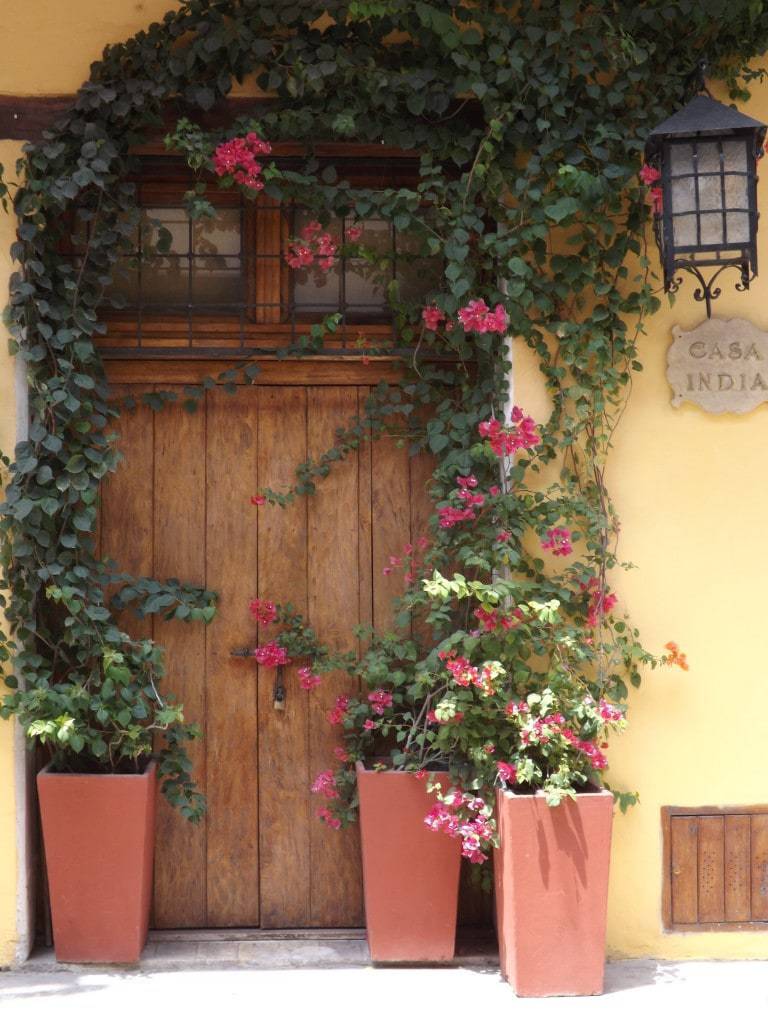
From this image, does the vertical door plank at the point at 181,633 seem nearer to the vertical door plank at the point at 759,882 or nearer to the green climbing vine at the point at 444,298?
the green climbing vine at the point at 444,298

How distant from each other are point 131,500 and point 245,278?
34.9 inches

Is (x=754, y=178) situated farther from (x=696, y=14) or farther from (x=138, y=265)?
(x=138, y=265)

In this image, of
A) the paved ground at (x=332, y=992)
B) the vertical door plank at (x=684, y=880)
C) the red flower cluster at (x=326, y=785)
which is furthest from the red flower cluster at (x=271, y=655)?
the vertical door plank at (x=684, y=880)

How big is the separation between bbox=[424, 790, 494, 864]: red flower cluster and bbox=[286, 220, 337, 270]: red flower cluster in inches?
72.5

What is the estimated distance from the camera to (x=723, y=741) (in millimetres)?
3891

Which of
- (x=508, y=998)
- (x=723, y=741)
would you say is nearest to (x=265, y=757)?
(x=508, y=998)

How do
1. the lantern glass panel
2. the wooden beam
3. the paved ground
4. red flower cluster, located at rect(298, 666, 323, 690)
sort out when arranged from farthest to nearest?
red flower cluster, located at rect(298, 666, 323, 690), the wooden beam, the lantern glass panel, the paved ground

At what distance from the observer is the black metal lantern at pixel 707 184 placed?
11.4ft

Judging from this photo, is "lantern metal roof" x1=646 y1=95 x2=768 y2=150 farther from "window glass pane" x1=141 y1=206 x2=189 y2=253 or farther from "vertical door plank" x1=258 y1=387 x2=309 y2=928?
"window glass pane" x1=141 y1=206 x2=189 y2=253

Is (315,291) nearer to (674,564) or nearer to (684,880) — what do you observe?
(674,564)

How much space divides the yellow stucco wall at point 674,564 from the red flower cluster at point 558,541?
0.31 metres

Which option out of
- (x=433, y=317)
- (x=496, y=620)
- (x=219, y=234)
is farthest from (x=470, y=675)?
(x=219, y=234)

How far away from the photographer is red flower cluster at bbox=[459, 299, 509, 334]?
149 inches

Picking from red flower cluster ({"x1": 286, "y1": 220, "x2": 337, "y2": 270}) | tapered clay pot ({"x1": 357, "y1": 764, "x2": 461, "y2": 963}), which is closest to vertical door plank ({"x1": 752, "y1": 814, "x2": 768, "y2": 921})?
tapered clay pot ({"x1": 357, "y1": 764, "x2": 461, "y2": 963})
